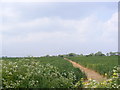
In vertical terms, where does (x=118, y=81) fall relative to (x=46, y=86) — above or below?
above

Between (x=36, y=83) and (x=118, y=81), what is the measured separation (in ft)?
8.27

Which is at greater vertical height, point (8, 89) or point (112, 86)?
point (112, 86)

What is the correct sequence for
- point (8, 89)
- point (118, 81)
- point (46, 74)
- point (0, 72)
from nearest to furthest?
point (118, 81)
point (8, 89)
point (0, 72)
point (46, 74)

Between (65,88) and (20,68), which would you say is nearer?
(65,88)

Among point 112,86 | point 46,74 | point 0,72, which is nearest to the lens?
point 112,86

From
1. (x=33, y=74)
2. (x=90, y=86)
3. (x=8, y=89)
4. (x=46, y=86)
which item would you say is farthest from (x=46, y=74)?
(x=90, y=86)

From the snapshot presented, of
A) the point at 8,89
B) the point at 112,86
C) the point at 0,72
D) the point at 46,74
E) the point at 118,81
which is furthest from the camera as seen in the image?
the point at 46,74

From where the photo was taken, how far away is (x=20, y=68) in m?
6.94

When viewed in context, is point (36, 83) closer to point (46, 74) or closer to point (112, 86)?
point (46, 74)

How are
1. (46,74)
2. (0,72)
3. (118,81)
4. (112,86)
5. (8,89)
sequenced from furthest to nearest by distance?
1. (46,74)
2. (0,72)
3. (8,89)
4. (118,81)
5. (112,86)

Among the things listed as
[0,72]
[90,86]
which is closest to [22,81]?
[0,72]

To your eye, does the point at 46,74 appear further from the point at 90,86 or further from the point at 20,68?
the point at 90,86

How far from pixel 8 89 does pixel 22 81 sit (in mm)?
442

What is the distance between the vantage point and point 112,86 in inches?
159
